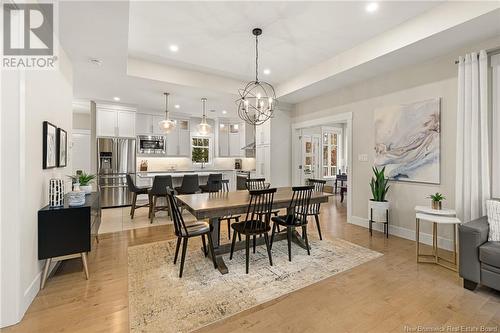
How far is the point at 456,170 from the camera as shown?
3.04 metres

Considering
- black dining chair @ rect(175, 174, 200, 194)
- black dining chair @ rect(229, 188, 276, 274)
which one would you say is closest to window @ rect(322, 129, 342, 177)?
black dining chair @ rect(175, 174, 200, 194)

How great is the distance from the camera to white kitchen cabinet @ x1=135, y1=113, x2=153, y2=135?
22.5 ft

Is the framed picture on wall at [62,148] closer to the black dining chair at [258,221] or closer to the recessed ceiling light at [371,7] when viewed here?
the black dining chair at [258,221]

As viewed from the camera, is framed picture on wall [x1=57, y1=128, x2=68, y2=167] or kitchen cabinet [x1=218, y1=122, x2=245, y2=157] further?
kitchen cabinet [x1=218, y1=122, x2=245, y2=157]

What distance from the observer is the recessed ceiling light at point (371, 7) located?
107 inches

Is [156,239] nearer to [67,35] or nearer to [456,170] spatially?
[67,35]

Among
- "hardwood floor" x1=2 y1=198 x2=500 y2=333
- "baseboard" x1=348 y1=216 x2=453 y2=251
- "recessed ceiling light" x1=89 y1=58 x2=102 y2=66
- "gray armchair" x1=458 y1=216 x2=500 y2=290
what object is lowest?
"hardwood floor" x1=2 y1=198 x2=500 y2=333

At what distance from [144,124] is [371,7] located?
20.8 ft

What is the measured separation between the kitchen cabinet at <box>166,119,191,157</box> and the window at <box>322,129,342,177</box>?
4853 mm

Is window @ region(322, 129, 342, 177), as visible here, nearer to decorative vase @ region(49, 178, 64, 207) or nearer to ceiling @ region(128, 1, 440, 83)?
ceiling @ region(128, 1, 440, 83)

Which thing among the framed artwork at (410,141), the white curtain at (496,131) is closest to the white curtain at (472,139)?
the white curtain at (496,131)

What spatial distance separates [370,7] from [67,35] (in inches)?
145

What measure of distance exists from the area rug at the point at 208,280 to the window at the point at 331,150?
5395 millimetres

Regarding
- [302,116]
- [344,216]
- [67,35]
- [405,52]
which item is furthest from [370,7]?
[344,216]
